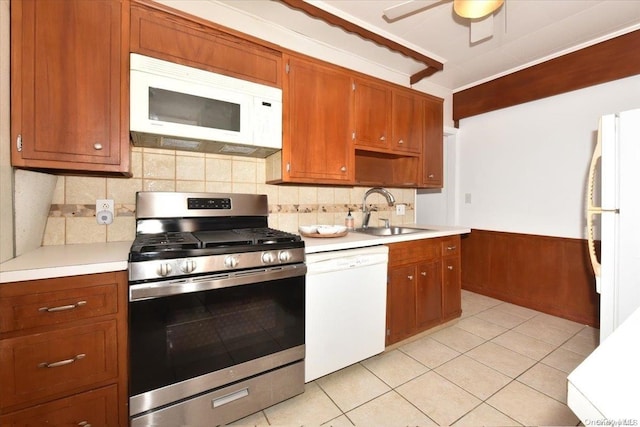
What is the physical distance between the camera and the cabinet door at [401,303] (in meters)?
2.08

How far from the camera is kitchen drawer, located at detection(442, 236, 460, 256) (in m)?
2.46

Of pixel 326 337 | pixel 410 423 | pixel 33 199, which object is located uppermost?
pixel 33 199

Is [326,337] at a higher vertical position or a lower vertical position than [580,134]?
lower

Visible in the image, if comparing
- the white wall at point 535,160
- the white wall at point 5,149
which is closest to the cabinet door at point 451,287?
the white wall at point 535,160

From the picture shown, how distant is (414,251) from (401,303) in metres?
0.43

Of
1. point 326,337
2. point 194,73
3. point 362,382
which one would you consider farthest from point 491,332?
point 194,73

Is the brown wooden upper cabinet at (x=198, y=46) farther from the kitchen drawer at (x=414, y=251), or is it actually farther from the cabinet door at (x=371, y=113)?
the kitchen drawer at (x=414, y=251)

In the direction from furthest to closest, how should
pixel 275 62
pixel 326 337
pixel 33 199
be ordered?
1. pixel 275 62
2. pixel 326 337
3. pixel 33 199

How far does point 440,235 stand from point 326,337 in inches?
53.8

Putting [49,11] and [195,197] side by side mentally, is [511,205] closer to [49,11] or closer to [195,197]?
[195,197]

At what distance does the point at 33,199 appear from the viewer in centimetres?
136

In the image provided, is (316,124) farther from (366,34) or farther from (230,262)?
(230,262)

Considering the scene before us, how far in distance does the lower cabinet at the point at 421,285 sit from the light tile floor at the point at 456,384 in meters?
0.18

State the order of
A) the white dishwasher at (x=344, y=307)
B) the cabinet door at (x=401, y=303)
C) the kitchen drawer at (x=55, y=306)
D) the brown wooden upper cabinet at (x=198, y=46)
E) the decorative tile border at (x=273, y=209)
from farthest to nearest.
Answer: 1. the cabinet door at (x=401, y=303)
2. the white dishwasher at (x=344, y=307)
3. the decorative tile border at (x=273, y=209)
4. the brown wooden upper cabinet at (x=198, y=46)
5. the kitchen drawer at (x=55, y=306)
